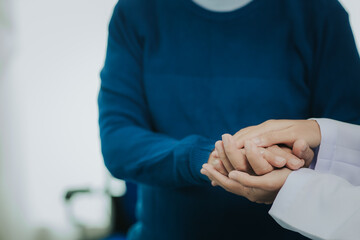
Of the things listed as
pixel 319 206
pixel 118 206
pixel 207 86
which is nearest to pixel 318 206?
pixel 319 206

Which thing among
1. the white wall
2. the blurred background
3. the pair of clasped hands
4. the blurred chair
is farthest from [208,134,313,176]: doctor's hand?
the white wall

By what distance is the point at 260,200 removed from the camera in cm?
60

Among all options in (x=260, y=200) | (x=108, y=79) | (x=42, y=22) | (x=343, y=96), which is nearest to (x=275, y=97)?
(x=343, y=96)

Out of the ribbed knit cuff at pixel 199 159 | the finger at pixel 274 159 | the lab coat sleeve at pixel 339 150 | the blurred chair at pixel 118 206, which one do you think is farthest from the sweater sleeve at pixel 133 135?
the blurred chair at pixel 118 206

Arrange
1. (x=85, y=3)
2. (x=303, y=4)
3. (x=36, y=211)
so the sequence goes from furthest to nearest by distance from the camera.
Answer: (x=36, y=211) → (x=85, y=3) → (x=303, y=4)

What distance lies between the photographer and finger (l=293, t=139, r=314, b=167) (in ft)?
1.93

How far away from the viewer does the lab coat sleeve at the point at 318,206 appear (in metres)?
0.48

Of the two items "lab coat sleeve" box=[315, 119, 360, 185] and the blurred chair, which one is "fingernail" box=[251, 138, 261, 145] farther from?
the blurred chair

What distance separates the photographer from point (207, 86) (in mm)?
753

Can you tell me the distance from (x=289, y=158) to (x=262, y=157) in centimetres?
6

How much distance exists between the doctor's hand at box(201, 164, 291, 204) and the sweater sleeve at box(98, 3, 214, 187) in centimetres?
5

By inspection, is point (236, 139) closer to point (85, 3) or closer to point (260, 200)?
point (260, 200)

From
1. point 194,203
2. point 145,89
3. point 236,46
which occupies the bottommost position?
point 194,203

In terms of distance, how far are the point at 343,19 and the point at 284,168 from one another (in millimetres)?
346
